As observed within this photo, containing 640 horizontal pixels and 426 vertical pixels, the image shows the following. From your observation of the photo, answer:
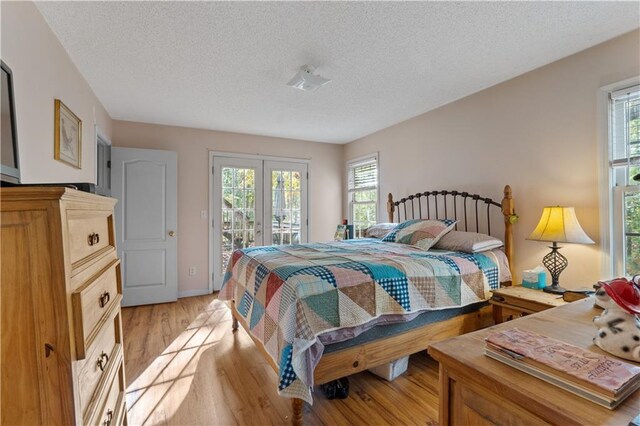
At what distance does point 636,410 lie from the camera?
0.61 meters

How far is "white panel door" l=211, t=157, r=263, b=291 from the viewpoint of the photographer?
4.42 metres

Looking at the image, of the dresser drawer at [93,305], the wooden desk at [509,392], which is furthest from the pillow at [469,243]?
the dresser drawer at [93,305]

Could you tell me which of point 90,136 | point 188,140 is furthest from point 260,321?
point 188,140

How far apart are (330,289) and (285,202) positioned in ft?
10.8

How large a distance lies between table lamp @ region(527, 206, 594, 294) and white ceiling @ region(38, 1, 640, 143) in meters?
1.24

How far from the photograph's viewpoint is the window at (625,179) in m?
2.06

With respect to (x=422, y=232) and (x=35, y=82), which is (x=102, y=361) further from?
(x=422, y=232)

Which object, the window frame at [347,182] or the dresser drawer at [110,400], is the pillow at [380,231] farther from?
the dresser drawer at [110,400]

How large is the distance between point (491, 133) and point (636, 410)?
281cm

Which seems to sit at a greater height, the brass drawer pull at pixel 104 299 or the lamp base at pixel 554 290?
the brass drawer pull at pixel 104 299

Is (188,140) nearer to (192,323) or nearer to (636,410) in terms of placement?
(192,323)

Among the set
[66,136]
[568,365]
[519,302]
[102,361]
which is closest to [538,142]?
[519,302]

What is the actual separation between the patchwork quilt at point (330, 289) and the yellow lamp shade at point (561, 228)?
0.47m

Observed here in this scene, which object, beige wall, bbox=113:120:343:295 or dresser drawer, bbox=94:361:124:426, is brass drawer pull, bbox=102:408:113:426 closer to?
dresser drawer, bbox=94:361:124:426
